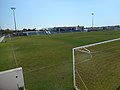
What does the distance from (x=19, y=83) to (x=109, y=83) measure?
10.2ft

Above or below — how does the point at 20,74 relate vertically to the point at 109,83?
above

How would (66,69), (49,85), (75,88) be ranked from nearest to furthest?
(75,88) → (49,85) → (66,69)

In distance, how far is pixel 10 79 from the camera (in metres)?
4.91

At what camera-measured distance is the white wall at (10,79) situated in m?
4.84

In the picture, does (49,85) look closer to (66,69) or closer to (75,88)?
(75,88)

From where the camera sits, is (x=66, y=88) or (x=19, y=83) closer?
(x=19, y=83)

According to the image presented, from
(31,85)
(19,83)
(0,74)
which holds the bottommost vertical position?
(31,85)

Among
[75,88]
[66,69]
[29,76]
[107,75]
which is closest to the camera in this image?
[75,88]

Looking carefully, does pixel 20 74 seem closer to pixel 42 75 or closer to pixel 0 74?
pixel 0 74

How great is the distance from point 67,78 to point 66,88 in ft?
3.74

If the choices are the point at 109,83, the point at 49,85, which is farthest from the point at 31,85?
the point at 109,83

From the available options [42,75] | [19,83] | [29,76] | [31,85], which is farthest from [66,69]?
[19,83]

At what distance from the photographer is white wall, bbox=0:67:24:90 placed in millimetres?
4844

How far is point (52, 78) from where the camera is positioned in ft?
23.0
